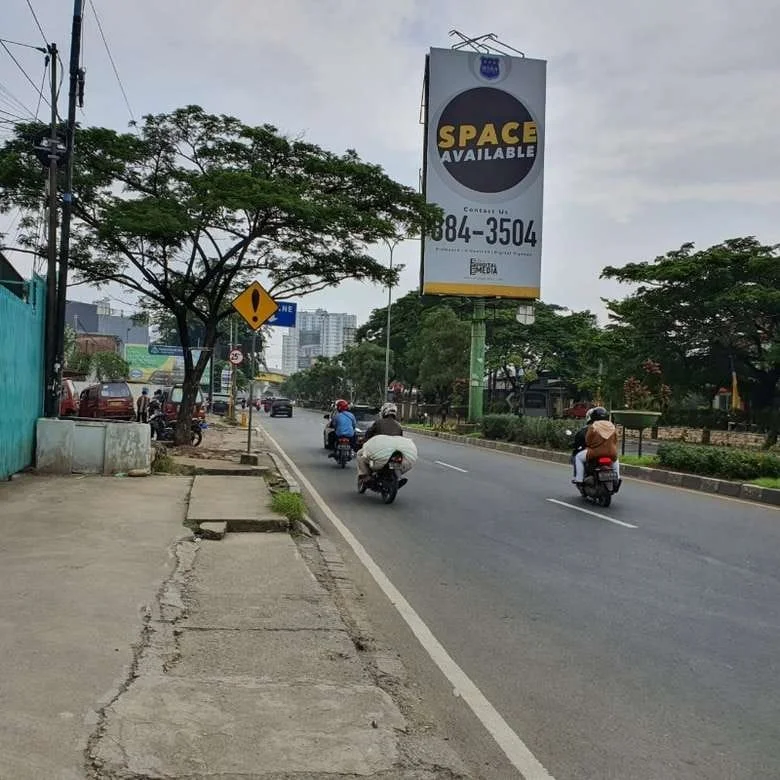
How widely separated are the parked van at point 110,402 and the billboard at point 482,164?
13.3 meters

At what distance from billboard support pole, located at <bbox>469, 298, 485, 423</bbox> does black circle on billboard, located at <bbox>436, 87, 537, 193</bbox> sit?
17.0ft

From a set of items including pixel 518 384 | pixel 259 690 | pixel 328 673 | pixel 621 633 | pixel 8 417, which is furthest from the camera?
pixel 518 384

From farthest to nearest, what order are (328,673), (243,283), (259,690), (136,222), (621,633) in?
(243,283)
(136,222)
(621,633)
(328,673)
(259,690)

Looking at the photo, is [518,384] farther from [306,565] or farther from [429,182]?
[306,565]

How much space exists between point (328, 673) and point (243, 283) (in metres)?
18.7

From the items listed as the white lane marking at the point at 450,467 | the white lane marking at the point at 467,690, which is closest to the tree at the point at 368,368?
the white lane marking at the point at 450,467

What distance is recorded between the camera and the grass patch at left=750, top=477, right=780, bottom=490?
14.2 metres

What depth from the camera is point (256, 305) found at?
1473cm

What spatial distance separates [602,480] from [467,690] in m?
8.43

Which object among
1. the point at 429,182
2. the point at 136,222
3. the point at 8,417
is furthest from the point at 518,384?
the point at 8,417

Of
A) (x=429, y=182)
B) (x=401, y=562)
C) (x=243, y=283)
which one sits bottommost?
(x=401, y=562)

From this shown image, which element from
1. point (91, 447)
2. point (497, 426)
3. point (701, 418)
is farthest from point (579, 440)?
point (701, 418)

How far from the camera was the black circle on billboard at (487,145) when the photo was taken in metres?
33.6

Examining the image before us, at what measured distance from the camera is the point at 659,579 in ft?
24.5
